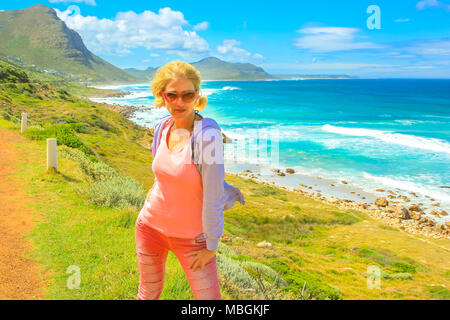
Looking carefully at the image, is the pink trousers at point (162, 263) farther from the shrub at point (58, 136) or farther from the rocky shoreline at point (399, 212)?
the rocky shoreline at point (399, 212)

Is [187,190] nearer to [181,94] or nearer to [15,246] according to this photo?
[181,94]

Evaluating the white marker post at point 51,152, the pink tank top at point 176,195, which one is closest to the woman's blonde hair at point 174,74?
the pink tank top at point 176,195

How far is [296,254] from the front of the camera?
13281 mm

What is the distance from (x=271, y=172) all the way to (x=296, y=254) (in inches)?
801

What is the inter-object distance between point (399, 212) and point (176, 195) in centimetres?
2414

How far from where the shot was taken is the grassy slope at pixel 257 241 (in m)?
5.05

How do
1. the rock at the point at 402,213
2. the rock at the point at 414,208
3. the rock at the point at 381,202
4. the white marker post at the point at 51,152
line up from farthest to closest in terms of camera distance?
the rock at the point at 381,202, the rock at the point at 414,208, the rock at the point at 402,213, the white marker post at the point at 51,152

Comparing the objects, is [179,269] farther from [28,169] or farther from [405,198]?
[405,198]

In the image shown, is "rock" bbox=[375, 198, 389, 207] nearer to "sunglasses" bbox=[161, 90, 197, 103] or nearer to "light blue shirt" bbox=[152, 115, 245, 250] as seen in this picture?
"light blue shirt" bbox=[152, 115, 245, 250]

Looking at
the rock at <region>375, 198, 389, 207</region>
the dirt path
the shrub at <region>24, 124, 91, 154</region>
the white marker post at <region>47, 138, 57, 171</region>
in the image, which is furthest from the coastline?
the dirt path

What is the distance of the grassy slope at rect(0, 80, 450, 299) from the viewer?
5.05 meters

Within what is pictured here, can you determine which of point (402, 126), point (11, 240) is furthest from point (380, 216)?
point (402, 126)

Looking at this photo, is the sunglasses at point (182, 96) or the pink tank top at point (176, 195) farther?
the sunglasses at point (182, 96)

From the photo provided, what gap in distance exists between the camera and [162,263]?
2.67 metres
